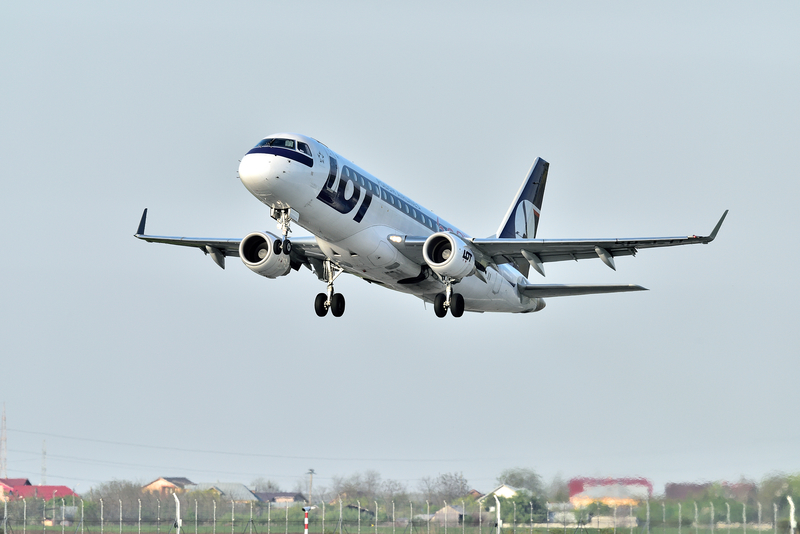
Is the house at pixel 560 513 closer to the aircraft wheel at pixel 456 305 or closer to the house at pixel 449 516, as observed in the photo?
the house at pixel 449 516

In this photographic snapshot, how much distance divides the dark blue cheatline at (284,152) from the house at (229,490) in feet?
45.3

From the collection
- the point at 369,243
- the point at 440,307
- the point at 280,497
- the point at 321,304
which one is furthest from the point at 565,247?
the point at 280,497

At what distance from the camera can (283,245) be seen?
32.8m

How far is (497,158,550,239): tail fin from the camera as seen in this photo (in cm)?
4772

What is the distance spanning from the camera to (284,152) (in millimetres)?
30875

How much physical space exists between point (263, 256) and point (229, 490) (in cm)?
1020

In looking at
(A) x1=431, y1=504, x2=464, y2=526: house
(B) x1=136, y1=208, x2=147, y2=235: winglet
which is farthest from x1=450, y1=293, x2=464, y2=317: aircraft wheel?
(B) x1=136, y1=208, x2=147, y2=235: winglet

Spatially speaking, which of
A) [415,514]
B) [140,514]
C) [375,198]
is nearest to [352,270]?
[375,198]

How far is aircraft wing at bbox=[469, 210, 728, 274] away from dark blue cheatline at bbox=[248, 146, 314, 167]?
7.56 m

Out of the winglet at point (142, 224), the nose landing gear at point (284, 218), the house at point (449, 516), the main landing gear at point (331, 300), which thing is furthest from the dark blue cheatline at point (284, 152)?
the house at point (449, 516)

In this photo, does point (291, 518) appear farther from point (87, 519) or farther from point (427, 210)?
point (427, 210)

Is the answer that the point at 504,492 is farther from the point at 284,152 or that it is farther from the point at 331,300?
the point at 284,152

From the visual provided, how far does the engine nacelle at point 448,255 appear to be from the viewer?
3384cm

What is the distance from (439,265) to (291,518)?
10.7 metres
